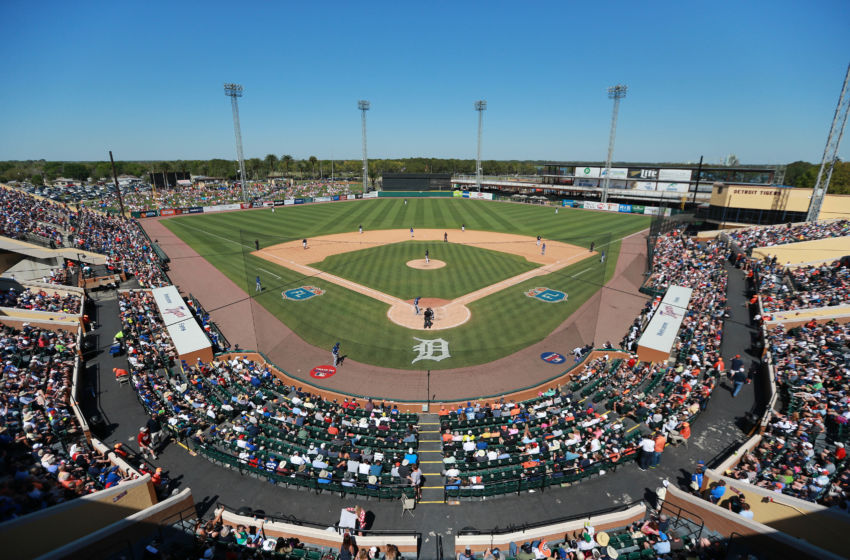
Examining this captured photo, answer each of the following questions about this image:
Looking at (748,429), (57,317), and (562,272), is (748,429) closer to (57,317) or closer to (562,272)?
(562,272)

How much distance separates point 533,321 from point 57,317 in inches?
1136

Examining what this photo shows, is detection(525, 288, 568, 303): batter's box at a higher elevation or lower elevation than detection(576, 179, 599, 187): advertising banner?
lower

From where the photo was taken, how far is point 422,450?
46.4ft

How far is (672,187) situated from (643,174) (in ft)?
26.0

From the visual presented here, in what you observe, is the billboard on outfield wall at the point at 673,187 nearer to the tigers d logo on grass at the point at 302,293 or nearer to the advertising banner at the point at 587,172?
the advertising banner at the point at 587,172

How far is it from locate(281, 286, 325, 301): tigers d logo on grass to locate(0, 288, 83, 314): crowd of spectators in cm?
1275

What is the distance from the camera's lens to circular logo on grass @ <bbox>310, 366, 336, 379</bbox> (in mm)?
19484

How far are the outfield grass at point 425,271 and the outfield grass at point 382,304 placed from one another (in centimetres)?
285

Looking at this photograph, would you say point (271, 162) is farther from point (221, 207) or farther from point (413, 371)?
point (413, 371)

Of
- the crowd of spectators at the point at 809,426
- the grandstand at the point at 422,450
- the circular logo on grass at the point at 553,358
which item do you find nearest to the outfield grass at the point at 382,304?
the circular logo on grass at the point at 553,358

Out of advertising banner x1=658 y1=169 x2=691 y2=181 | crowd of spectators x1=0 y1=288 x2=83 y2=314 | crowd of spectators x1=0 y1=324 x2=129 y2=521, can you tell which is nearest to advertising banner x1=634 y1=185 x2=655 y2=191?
advertising banner x1=658 y1=169 x2=691 y2=181

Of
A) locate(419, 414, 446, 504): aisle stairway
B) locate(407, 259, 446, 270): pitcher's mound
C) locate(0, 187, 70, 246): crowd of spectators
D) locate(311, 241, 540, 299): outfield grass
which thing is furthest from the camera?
locate(407, 259, 446, 270): pitcher's mound

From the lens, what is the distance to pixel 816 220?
39.3 m

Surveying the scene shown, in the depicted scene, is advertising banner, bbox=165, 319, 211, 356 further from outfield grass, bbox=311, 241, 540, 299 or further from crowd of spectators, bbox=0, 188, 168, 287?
outfield grass, bbox=311, 241, 540, 299
